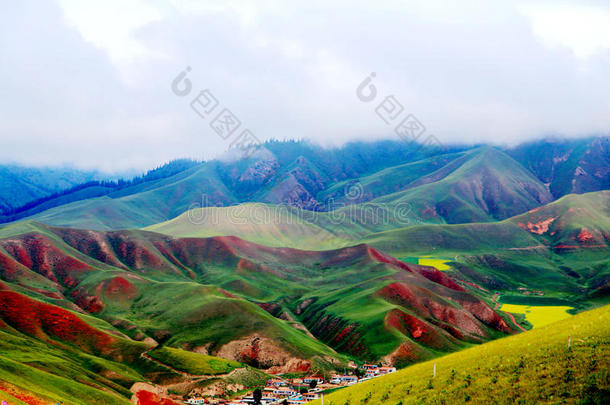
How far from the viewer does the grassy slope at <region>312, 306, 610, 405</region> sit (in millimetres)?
25203

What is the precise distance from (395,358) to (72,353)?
9017 cm

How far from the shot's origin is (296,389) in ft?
390

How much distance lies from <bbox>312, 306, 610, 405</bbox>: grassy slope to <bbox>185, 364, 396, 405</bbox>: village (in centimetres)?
6849

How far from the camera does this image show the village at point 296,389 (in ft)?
358

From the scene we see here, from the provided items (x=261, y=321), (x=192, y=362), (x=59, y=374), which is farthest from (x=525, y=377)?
(x=261, y=321)

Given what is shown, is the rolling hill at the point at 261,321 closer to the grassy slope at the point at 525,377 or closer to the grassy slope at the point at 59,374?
the grassy slope at the point at 59,374

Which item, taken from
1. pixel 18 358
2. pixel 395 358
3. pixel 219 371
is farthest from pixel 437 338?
pixel 18 358

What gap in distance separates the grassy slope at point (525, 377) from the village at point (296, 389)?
225 feet

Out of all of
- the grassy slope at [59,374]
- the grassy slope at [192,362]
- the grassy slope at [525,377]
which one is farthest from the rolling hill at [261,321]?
the grassy slope at [525,377]

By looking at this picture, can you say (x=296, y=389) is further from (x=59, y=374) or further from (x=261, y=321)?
(x=59, y=374)

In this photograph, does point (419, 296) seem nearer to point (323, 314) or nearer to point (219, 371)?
point (323, 314)

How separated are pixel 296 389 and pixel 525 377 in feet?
322

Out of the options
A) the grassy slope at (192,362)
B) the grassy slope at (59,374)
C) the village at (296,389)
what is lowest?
the village at (296,389)

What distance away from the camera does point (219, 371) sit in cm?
12406
